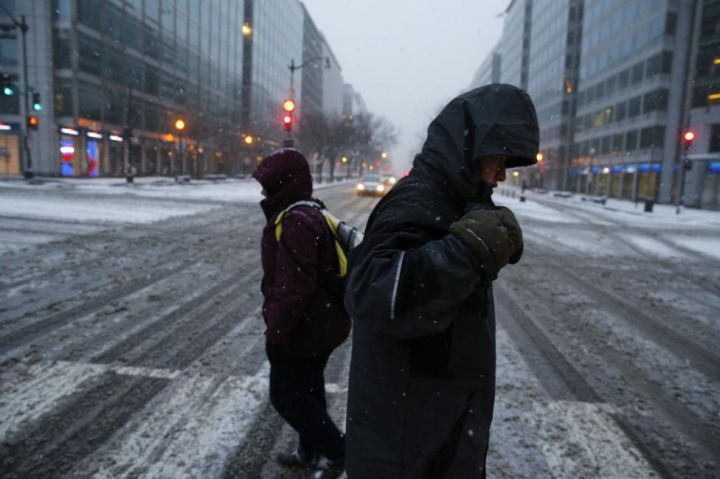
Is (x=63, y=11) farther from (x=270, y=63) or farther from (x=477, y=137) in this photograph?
(x=477, y=137)

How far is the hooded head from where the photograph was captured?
2.91 meters

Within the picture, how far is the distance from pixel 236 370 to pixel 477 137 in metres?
3.66

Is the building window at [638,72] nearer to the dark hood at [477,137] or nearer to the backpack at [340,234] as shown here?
the backpack at [340,234]

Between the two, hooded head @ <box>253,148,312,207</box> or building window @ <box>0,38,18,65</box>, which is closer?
hooded head @ <box>253,148,312,207</box>

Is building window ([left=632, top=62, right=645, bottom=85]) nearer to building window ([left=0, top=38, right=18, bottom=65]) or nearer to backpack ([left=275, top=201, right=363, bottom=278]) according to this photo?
backpack ([left=275, top=201, right=363, bottom=278])

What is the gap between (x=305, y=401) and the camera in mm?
2861

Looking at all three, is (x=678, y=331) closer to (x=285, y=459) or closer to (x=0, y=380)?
(x=285, y=459)

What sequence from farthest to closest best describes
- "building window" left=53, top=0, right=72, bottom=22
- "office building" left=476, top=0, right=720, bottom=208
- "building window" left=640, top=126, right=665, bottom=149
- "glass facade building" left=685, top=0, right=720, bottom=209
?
1. "building window" left=640, top=126, right=665, bottom=149
2. "office building" left=476, top=0, right=720, bottom=208
3. "building window" left=53, top=0, right=72, bottom=22
4. "glass facade building" left=685, top=0, right=720, bottom=209

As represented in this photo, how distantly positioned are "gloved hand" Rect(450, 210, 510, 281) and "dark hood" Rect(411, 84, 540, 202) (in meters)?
0.20

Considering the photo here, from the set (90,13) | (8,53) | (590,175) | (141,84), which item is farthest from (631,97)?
(8,53)

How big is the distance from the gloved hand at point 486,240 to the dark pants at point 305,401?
1.65 metres

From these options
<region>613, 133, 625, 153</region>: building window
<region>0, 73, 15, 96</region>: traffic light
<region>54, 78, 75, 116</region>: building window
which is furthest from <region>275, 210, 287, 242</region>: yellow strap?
<region>613, 133, 625, 153</region>: building window

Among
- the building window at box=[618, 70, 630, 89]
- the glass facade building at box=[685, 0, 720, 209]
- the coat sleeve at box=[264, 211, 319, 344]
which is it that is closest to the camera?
the coat sleeve at box=[264, 211, 319, 344]

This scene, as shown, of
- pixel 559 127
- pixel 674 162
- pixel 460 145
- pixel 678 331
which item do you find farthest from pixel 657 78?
pixel 460 145
